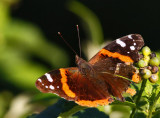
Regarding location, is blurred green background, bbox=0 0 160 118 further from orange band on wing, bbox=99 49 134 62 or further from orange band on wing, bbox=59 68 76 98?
orange band on wing, bbox=99 49 134 62

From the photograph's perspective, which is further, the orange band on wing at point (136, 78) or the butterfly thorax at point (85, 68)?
the butterfly thorax at point (85, 68)

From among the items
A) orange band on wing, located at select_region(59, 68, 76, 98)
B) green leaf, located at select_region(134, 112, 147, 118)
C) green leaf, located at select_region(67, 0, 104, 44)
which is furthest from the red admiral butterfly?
green leaf, located at select_region(67, 0, 104, 44)

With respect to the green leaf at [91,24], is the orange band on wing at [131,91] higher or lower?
lower

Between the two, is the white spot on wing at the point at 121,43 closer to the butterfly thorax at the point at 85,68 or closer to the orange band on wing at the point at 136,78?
the butterfly thorax at the point at 85,68

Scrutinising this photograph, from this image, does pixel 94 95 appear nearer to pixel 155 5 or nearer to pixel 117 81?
pixel 117 81

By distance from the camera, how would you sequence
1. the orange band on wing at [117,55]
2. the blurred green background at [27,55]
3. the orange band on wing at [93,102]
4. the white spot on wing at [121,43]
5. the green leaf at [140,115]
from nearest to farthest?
1. the orange band on wing at [93,102]
2. the green leaf at [140,115]
3. the orange band on wing at [117,55]
4. the white spot on wing at [121,43]
5. the blurred green background at [27,55]

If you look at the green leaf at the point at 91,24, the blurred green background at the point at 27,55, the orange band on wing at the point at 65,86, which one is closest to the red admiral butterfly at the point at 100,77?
the orange band on wing at the point at 65,86

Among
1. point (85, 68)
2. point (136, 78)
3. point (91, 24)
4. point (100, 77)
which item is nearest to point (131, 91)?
point (136, 78)

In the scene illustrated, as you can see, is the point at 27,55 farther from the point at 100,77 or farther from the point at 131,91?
the point at 131,91

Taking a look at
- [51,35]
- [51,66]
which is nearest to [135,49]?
[51,66]
